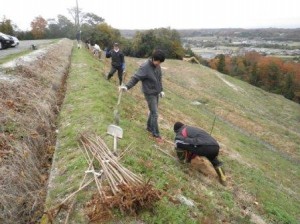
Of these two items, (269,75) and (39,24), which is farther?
(269,75)

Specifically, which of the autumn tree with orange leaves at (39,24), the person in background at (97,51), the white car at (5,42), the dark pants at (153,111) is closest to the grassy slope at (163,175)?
the dark pants at (153,111)

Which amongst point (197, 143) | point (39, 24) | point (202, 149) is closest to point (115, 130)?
point (197, 143)

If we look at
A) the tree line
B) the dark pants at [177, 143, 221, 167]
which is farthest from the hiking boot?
the tree line

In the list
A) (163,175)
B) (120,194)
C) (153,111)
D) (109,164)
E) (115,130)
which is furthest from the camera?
(153,111)

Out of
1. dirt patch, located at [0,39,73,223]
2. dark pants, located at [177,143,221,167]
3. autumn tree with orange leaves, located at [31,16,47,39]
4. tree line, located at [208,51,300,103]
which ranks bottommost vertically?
tree line, located at [208,51,300,103]

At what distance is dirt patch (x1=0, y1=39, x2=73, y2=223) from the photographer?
5891 millimetres

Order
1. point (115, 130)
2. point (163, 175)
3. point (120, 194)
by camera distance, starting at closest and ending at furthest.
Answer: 1. point (120, 194)
2. point (163, 175)
3. point (115, 130)

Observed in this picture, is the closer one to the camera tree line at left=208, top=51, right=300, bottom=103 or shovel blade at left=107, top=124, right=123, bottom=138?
shovel blade at left=107, top=124, right=123, bottom=138

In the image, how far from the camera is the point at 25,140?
7977 mm

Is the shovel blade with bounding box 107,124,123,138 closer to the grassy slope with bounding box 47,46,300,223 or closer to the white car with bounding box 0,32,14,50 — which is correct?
the grassy slope with bounding box 47,46,300,223

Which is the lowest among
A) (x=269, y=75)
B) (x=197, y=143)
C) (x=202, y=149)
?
(x=269, y=75)

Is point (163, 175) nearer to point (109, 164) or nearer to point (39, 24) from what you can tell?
point (109, 164)

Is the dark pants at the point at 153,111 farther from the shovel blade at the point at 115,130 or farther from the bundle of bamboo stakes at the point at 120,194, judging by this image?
the bundle of bamboo stakes at the point at 120,194

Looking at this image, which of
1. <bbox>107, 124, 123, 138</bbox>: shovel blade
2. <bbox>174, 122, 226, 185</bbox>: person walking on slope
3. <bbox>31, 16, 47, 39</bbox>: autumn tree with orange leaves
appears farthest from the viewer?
<bbox>31, 16, 47, 39</bbox>: autumn tree with orange leaves
